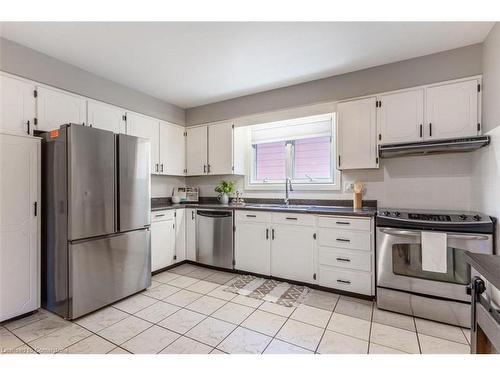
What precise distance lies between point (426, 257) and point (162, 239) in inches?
119

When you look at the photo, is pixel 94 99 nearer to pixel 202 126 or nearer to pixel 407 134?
pixel 202 126

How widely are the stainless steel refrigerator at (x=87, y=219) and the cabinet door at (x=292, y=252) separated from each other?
1.64 meters

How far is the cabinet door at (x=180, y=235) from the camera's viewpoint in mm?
3617

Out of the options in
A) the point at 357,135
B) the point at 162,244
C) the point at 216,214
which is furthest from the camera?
A: the point at 216,214

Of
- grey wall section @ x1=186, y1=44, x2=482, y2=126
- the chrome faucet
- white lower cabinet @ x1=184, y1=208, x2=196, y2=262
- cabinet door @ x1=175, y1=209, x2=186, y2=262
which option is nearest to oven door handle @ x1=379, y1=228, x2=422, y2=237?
the chrome faucet

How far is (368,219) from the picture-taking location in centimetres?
249

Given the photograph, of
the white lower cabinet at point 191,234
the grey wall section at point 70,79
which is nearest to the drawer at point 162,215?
the white lower cabinet at point 191,234

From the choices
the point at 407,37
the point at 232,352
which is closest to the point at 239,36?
the point at 407,37

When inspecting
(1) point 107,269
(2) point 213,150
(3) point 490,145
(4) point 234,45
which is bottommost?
(1) point 107,269

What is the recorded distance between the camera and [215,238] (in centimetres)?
348

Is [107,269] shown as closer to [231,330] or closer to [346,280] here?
[231,330]

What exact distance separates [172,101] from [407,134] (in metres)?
3.31

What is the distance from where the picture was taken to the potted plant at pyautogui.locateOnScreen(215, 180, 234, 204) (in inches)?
153

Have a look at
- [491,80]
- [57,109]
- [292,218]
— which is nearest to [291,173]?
[292,218]
